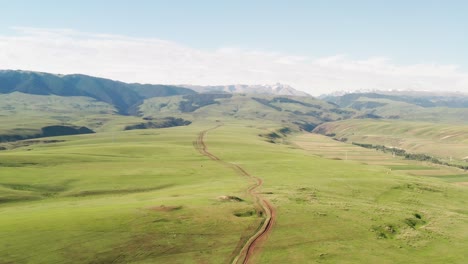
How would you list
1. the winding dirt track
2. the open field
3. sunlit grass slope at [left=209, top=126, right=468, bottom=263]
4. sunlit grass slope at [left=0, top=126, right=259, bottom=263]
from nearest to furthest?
1. sunlit grass slope at [left=0, top=126, right=259, bottom=263]
2. the winding dirt track
3. the open field
4. sunlit grass slope at [left=209, top=126, right=468, bottom=263]

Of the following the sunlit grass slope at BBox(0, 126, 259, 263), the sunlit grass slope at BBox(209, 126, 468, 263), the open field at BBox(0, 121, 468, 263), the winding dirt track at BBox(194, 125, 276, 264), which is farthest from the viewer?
the sunlit grass slope at BBox(209, 126, 468, 263)

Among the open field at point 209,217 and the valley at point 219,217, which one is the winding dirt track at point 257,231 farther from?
the open field at point 209,217

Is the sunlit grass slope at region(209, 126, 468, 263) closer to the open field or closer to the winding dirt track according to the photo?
the open field

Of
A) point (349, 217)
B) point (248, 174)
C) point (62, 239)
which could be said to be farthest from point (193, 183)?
point (62, 239)

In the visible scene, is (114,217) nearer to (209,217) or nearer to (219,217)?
(209,217)

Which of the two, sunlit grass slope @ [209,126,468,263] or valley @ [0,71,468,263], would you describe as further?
sunlit grass slope @ [209,126,468,263]

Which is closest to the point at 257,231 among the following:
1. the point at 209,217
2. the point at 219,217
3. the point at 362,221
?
the point at 219,217

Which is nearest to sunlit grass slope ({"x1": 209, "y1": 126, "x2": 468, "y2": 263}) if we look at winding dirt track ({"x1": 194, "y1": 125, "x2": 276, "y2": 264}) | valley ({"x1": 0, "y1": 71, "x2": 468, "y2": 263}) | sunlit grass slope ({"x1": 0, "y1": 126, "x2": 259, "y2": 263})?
valley ({"x1": 0, "y1": 71, "x2": 468, "y2": 263})

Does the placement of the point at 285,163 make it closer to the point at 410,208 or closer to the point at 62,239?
the point at 410,208
